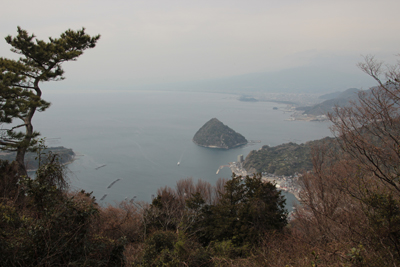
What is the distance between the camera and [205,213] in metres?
8.48

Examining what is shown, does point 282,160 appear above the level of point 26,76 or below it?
below

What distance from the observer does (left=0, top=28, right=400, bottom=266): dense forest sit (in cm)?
271

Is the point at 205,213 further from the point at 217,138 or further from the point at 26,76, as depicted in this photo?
the point at 217,138

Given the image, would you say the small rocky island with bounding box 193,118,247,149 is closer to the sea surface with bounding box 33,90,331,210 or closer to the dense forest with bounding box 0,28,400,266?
the sea surface with bounding box 33,90,331,210

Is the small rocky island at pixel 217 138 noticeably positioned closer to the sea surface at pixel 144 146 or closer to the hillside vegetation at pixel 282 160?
the sea surface at pixel 144 146

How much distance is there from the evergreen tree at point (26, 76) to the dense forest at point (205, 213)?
1.0 inches

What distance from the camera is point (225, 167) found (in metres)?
32.5

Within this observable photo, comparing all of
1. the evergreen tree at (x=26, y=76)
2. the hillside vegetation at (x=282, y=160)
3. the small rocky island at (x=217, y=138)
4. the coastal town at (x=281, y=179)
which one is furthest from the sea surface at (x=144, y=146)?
the evergreen tree at (x=26, y=76)

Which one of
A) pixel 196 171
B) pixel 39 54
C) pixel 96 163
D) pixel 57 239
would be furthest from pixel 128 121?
pixel 57 239

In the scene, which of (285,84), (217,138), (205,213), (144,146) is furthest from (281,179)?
(285,84)

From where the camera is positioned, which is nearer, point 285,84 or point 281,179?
point 281,179

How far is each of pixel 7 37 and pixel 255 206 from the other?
8.50 meters

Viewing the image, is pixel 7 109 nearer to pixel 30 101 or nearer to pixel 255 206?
pixel 30 101

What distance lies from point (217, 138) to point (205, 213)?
3534 cm
